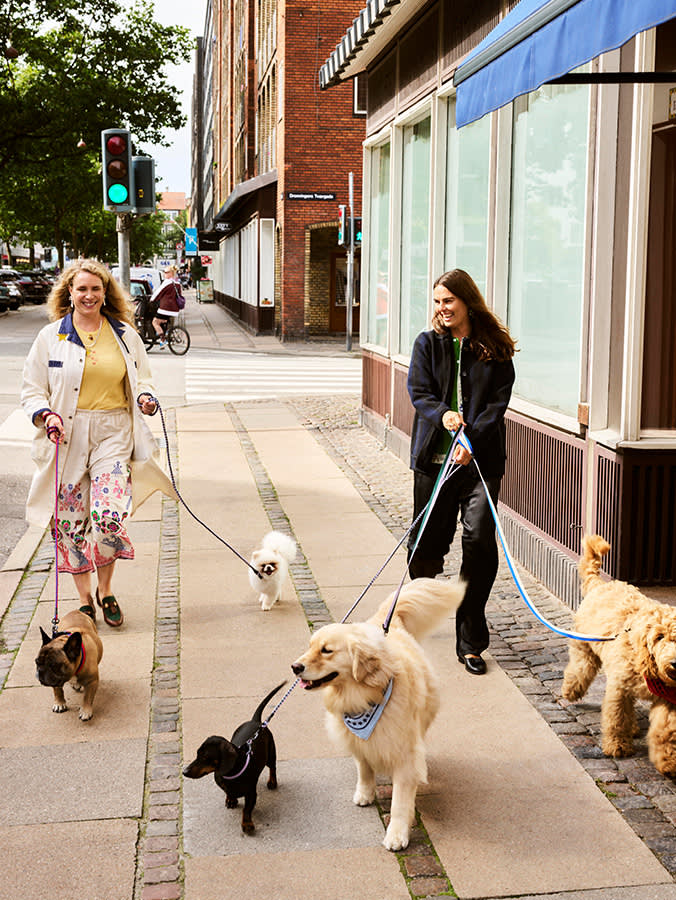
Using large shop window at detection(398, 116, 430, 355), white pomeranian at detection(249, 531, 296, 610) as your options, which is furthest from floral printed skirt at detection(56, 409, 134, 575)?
large shop window at detection(398, 116, 430, 355)

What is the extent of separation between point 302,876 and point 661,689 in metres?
1.51

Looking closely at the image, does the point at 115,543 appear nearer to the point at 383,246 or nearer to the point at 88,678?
the point at 88,678

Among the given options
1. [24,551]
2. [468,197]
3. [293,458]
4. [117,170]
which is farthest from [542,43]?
[117,170]

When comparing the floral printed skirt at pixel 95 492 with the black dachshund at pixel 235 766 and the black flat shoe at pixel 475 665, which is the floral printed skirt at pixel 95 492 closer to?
the black flat shoe at pixel 475 665

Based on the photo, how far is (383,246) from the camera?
1377cm

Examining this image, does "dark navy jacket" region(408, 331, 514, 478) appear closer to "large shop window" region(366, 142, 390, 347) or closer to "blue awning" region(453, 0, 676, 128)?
"blue awning" region(453, 0, 676, 128)

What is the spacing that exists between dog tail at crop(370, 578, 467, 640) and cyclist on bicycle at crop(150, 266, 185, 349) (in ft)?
73.0

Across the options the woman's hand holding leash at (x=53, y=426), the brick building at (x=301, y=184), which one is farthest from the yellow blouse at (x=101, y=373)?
the brick building at (x=301, y=184)

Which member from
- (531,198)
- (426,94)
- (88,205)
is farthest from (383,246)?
(88,205)

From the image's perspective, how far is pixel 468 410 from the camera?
5.47 metres

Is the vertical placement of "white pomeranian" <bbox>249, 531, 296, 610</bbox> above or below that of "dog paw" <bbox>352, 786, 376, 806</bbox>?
above

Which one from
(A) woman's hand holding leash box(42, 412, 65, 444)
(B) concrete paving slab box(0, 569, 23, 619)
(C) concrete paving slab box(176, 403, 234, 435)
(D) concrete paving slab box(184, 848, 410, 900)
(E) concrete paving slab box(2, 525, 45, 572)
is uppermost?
(A) woman's hand holding leash box(42, 412, 65, 444)

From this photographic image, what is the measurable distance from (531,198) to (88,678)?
476cm

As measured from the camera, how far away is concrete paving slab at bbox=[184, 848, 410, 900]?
3.47 metres
